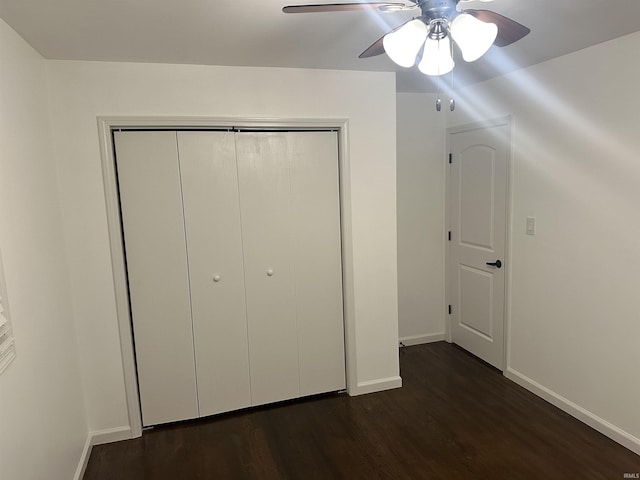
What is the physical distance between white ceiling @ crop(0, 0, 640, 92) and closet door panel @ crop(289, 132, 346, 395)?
609 mm

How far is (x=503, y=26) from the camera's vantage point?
1405 millimetres

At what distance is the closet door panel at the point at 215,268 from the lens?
8.69ft

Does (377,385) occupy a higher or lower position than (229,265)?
lower

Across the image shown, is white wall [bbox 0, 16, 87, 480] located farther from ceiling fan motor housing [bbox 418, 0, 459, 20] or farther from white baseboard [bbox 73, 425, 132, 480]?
ceiling fan motor housing [bbox 418, 0, 459, 20]

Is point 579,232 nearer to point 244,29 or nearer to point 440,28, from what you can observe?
point 440,28

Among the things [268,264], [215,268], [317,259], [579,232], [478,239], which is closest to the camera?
[579,232]

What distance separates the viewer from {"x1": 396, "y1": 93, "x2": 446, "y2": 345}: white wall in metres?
3.71

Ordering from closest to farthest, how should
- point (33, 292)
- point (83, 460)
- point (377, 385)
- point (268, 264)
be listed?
point (33, 292) < point (83, 460) < point (268, 264) < point (377, 385)

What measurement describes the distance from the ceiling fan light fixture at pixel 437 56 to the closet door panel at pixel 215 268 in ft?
4.94

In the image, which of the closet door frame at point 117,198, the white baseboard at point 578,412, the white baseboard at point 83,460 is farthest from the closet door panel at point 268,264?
the white baseboard at point 578,412

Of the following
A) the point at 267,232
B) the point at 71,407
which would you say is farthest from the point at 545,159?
the point at 71,407

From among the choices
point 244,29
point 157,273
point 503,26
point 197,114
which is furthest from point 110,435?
point 503,26

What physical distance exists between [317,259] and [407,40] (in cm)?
180

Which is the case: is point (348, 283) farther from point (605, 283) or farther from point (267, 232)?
point (605, 283)
